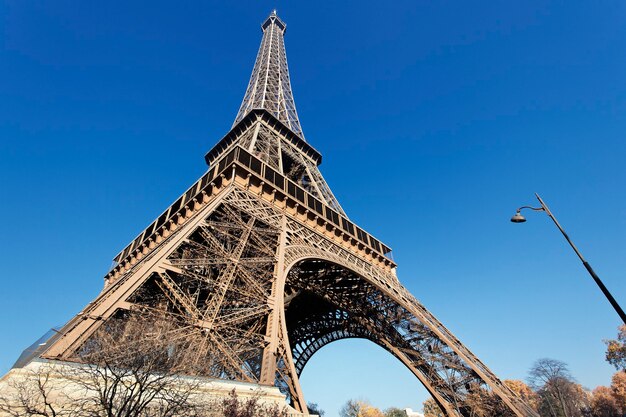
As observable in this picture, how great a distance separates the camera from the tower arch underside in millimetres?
18141

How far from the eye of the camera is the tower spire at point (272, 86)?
1496 inches

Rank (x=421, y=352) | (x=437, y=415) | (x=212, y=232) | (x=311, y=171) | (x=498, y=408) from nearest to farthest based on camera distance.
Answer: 1. (x=212, y=232)
2. (x=498, y=408)
3. (x=421, y=352)
4. (x=311, y=171)
5. (x=437, y=415)

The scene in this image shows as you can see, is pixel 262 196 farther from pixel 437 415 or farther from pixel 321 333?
pixel 437 415

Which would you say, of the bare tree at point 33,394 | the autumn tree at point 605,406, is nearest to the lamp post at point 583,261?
the bare tree at point 33,394

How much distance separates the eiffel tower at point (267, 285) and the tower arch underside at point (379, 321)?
7 cm

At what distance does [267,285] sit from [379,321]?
11.2 meters

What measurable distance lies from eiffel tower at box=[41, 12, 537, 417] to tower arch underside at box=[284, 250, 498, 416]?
0.07m

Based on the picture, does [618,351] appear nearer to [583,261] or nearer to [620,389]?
[620,389]

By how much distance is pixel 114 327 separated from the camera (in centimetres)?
1019

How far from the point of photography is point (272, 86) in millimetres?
43000

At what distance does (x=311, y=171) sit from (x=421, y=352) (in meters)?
17.8

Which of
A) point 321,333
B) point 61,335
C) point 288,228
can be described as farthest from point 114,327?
point 321,333

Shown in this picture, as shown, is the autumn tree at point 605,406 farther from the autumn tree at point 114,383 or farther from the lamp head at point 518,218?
the autumn tree at point 114,383

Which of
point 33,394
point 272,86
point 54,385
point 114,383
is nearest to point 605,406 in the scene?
point 272,86
